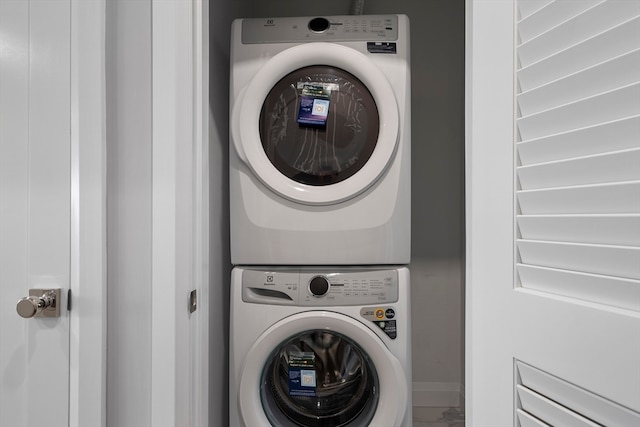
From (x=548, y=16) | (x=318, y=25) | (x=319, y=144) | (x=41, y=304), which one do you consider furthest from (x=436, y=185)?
Answer: (x=41, y=304)

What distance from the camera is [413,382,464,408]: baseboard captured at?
6.61ft

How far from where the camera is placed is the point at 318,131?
54.1 inches

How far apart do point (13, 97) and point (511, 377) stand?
3.61 feet

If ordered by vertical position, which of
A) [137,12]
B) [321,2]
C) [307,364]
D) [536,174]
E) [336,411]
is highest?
[321,2]

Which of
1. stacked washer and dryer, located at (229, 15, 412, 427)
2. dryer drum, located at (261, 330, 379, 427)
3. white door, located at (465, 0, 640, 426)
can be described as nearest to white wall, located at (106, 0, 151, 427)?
stacked washer and dryer, located at (229, 15, 412, 427)

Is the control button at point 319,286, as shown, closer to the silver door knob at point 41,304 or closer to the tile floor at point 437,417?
the silver door knob at point 41,304

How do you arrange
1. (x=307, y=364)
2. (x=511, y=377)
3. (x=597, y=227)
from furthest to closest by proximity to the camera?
1. (x=307, y=364)
2. (x=511, y=377)
3. (x=597, y=227)

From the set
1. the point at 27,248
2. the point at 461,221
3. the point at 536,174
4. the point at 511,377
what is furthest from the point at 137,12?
the point at 461,221

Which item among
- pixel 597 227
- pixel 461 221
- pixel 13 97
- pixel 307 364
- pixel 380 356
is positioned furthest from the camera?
pixel 461 221

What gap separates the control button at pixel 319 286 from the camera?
134 cm

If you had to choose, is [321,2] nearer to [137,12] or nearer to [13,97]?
[137,12]

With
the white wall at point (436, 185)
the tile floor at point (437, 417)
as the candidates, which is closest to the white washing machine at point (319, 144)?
→ the white wall at point (436, 185)

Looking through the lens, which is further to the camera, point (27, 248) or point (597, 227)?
point (27, 248)

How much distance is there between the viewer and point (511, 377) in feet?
1.76
